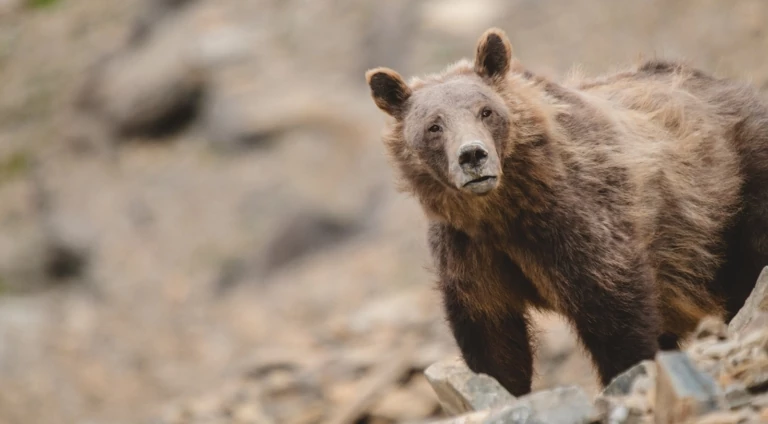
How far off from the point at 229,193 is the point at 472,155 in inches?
553

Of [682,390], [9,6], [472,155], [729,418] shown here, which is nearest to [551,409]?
[682,390]

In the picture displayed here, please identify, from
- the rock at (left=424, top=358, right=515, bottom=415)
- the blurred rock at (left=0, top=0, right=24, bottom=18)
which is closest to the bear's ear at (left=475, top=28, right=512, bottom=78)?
the rock at (left=424, top=358, right=515, bottom=415)

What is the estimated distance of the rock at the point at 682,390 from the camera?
13.6 feet

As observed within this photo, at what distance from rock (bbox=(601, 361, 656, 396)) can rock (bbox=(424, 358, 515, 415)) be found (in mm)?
717

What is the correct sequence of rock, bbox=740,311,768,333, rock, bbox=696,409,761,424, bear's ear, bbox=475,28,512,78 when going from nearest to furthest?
rock, bbox=696,409,761,424 < rock, bbox=740,311,768,333 < bear's ear, bbox=475,28,512,78

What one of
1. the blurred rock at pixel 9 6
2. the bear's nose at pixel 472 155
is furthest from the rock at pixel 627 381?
the blurred rock at pixel 9 6

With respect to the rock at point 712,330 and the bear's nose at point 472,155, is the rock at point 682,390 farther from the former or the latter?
the bear's nose at point 472,155

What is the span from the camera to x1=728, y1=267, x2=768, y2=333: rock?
212 inches

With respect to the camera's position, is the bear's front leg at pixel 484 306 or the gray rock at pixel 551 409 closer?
the gray rock at pixel 551 409

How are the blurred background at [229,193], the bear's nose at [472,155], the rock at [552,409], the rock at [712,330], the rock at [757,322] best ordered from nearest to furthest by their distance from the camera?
the rock at [552,409] → the rock at [757,322] → the rock at [712,330] → the bear's nose at [472,155] → the blurred background at [229,193]

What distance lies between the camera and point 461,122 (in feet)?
19.1

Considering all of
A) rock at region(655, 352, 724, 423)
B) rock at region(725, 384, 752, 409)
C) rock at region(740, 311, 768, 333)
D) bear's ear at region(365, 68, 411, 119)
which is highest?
bear's ear at region(365, 68, 411, 119)

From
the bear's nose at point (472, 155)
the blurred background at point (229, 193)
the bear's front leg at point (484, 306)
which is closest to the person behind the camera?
the bear's nose at point (472, 155)

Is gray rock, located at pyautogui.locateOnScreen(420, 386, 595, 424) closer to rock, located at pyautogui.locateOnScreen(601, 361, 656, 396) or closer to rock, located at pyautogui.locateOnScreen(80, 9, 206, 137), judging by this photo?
rock, located at pyautogui.locateOnScreen(601, 361, 656, 396)
